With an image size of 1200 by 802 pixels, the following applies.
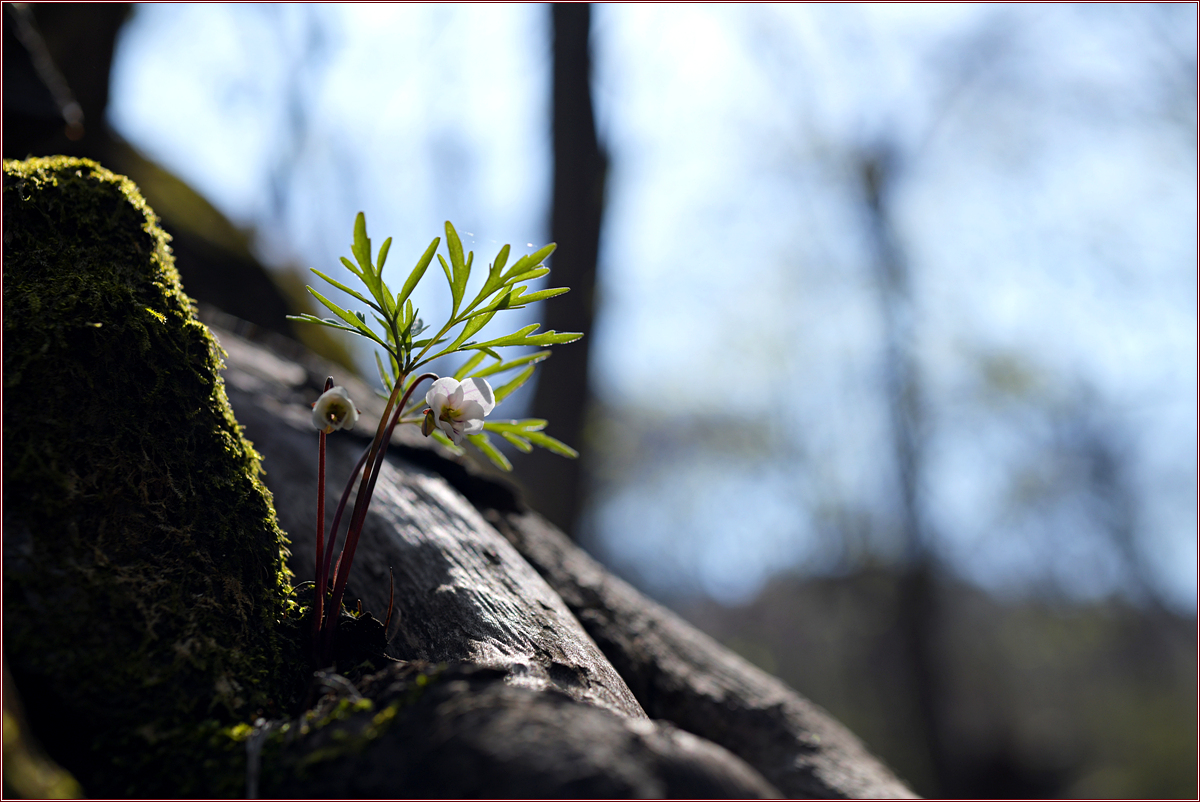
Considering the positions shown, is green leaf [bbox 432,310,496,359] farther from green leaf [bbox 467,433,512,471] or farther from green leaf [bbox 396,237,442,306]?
green leaf [bbox 467,433,512,471]

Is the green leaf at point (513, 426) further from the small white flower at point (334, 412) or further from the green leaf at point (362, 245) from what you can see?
the green leaf at point (362, 245)

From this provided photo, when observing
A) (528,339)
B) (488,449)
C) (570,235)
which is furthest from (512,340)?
(570,235)

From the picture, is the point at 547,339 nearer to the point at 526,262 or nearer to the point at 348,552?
the point at 526,262

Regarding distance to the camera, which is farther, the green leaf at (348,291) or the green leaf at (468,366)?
the green leaf at (468,366)

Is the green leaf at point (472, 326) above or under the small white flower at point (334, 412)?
above

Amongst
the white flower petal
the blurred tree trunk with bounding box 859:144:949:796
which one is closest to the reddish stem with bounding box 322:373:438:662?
the white flower petal

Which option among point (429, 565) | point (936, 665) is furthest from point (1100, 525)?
point (429, 565)

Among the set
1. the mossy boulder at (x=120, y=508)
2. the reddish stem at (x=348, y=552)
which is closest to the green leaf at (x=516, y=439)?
the reddish stem at (x=348, y=552)
